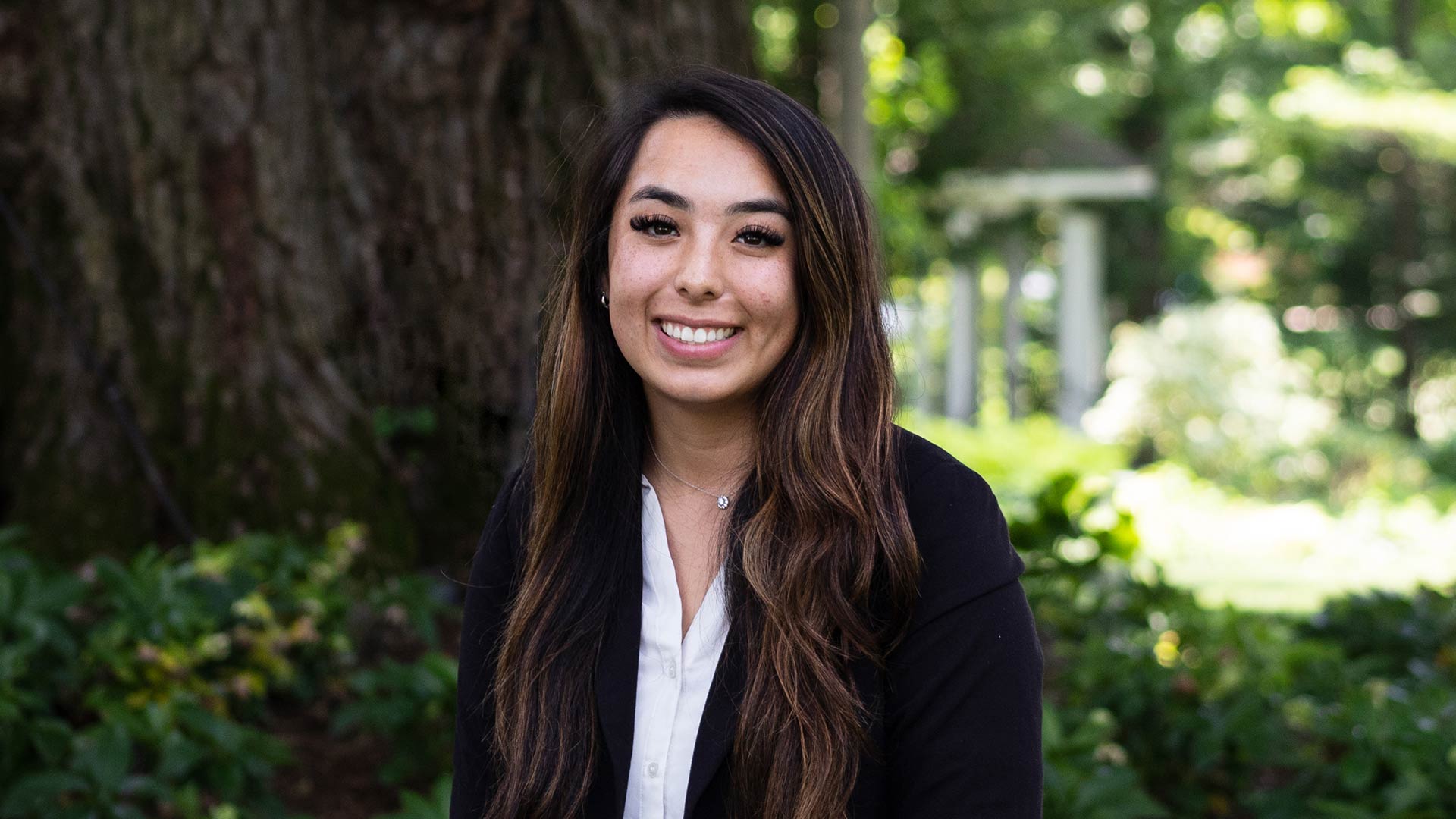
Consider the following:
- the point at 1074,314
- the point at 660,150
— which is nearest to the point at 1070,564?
the point at 660,150

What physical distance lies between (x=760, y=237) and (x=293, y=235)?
2.29 metres

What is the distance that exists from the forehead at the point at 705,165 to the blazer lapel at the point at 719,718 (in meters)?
0.57

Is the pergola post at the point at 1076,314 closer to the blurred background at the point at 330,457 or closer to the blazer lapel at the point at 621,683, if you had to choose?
the blurred background at the point at 330,457

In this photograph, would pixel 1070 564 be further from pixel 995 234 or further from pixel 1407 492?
pixel 995 234

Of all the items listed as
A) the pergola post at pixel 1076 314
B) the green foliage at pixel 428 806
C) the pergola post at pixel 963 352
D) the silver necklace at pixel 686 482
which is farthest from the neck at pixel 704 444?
the pergola post at pixel 963 352

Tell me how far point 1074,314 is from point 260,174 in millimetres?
12147

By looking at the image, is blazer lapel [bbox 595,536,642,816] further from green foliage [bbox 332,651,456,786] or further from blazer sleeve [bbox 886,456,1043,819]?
green foliage [bbox 332,651,456,786]

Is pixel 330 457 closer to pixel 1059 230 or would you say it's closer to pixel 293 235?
pixel 293 235

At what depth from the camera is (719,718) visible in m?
1.78

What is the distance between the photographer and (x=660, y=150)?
183cm

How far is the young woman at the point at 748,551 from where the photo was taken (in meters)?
1.71

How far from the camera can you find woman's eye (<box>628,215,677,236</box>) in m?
1.83

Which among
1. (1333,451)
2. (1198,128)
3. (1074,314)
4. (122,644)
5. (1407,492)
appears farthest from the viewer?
(1198,128)

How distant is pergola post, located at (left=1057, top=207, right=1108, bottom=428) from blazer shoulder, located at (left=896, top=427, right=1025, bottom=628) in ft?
43.0
